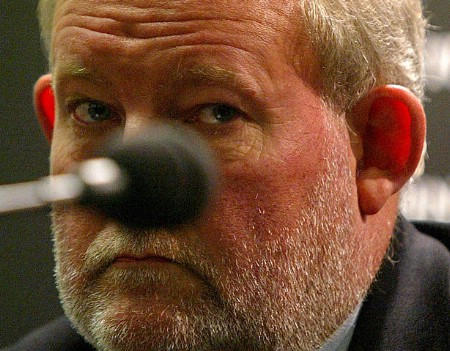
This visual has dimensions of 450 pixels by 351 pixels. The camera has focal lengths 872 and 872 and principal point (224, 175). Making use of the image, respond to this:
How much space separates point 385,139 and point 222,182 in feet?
1.25

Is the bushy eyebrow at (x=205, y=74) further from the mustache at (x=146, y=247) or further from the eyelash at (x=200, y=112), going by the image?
the mustache at (x=146, y=247)

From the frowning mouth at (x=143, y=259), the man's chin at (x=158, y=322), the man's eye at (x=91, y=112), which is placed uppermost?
the man's eye at (x=91, y=112)

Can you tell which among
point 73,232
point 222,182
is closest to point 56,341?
point 73,232

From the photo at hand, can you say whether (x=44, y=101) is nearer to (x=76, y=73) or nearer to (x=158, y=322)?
(x=76, y=73)

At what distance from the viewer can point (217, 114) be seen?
1560 mm

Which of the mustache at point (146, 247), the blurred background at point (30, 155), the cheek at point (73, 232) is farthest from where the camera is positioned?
the blurred background at point (30, 155)

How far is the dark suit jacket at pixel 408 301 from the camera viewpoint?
174 centimetres

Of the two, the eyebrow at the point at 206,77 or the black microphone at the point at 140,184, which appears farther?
the eyebrow at the point at 206,77

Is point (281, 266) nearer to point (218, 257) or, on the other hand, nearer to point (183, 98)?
point (218, 257)

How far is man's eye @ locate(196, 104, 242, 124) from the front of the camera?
155 cm

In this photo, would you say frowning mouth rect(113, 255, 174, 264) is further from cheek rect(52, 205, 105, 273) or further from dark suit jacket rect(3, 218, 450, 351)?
Result: dark suit jacket rect(3, 218, 450, 351)

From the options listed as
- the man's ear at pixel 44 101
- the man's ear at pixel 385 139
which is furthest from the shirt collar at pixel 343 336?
the man's ear at pixel 44 101

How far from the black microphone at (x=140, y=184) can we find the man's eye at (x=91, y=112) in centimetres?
53

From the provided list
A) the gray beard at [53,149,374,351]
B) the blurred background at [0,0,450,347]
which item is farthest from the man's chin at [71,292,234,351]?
the blurred background at [0,0,450,347]
